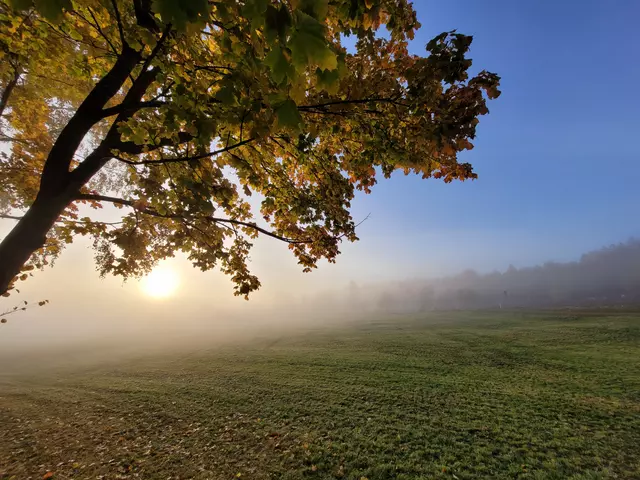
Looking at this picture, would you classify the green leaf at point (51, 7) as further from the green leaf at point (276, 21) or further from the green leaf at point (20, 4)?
the green leaf at point (276, 21)

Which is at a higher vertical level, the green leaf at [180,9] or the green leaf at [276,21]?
the green leaf at [180,9]

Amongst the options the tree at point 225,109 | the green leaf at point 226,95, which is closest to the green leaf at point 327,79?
the tree at point 225,109

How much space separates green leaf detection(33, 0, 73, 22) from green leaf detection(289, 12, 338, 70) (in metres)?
1.55

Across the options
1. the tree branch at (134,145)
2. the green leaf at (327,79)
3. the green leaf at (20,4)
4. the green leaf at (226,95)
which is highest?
the tree branch at (134,145)

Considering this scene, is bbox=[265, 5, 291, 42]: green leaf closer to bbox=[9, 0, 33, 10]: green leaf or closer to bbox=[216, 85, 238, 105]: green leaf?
bbox=[216, 85, 238, 105]: green leaf

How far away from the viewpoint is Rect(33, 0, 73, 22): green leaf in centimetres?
178

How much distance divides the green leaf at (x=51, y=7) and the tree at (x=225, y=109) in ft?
0.04

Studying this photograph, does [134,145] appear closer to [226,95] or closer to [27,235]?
[27,235]

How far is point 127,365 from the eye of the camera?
29.5m

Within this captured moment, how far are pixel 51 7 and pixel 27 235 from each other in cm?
472

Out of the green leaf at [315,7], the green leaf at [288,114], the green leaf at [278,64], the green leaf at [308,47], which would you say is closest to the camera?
the green leaf at [308,47]

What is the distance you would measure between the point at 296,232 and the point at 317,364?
20.6m

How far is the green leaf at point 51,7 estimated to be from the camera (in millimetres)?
1780

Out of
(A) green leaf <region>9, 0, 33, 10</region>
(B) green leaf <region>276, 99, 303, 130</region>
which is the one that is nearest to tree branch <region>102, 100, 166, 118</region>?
(A) green leaf <region>9, 0, 33, 10</region>
